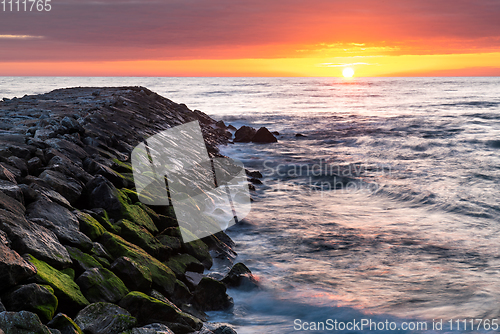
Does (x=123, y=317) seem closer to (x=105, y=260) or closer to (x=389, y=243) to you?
(x=105, y=260)

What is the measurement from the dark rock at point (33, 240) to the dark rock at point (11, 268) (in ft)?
0.81

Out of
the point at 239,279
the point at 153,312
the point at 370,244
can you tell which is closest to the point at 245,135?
the point at 370,244

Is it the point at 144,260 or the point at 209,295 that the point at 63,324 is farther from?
the point at 209,295

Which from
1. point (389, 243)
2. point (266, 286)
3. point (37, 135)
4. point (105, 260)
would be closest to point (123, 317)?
point (105, 260)

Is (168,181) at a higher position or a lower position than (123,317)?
higher

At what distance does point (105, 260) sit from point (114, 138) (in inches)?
208

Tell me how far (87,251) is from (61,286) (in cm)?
90

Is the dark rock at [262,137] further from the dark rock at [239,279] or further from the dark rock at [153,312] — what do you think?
the dark rock at [153,312]

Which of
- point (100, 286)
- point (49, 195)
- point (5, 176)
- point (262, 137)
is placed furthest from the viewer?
point (262, 137)

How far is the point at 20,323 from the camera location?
2.73 meters

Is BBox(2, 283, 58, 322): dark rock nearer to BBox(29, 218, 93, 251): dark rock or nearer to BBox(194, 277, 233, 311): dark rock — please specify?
BBox(29, 218, 93, 251): dark rock

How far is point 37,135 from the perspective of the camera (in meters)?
6.99

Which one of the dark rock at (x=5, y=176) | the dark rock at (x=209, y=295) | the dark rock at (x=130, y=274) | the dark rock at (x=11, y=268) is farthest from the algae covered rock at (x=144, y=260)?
the dark rock at (x=11, y=268)

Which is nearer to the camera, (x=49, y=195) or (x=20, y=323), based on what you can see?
(x=20, y=323)
